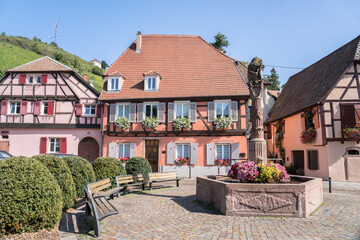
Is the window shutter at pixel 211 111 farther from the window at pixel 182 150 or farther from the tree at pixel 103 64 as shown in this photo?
the tree at pixel 103 64

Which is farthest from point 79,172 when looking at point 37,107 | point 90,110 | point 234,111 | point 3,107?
point 3,107

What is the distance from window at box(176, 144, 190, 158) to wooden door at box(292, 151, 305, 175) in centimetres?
917

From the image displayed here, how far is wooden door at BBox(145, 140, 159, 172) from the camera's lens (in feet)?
63.9

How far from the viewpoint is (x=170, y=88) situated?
64.8ft

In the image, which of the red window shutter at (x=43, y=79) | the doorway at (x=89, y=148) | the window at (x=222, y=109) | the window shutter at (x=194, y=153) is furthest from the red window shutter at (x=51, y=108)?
the window at (x=222, y=109)

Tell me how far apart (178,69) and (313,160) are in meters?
12.7

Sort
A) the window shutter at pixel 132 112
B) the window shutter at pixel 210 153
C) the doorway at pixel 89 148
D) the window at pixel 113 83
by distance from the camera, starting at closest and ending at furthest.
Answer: the window shutter at pixel 210 153 → the window shutter at pixel 132 112 → the window at pixel 113 83 → the doorway at pixel 89 148

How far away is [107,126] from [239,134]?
10374mm

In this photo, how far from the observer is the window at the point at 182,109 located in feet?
63.1

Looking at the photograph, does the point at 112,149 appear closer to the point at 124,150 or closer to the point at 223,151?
the point at 124,150

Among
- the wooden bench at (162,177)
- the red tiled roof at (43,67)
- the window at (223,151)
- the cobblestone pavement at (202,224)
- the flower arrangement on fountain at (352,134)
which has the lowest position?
the cobblestone pavement at (202,224)

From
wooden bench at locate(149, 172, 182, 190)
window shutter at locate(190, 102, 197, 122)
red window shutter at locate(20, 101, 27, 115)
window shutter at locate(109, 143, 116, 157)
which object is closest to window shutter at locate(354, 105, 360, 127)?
window shutter at locate(190, 102, 197, 122)

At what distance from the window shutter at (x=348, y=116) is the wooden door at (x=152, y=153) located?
13.3 meters

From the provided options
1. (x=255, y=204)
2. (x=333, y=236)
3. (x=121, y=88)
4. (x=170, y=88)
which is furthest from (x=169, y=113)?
(x=333, y=236)
